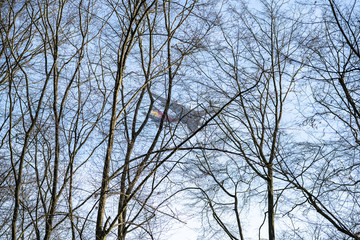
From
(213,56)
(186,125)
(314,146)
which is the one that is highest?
(213,56)

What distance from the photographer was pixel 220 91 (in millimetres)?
5137

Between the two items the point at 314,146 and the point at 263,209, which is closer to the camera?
the point at 314,146

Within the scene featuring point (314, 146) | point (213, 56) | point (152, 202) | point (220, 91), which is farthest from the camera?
point (213, 56)

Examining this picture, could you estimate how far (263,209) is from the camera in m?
→ 4.63

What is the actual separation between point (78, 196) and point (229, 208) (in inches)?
87.5

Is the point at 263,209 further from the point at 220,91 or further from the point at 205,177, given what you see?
the point at 220,91

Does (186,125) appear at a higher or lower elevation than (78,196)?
higher

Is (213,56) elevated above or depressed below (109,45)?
above

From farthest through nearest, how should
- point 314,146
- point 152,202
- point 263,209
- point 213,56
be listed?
1. point 213,56
2. point 263,209
3. point 314,146
4. point 152,202

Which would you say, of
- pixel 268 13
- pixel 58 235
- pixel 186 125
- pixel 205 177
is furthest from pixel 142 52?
pixel 58 235

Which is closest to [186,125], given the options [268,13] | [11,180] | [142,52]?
[142,52]

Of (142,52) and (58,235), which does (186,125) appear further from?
(58,235)

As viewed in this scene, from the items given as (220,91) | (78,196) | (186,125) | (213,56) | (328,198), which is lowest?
(328,198)

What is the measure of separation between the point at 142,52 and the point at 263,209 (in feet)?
9.60
